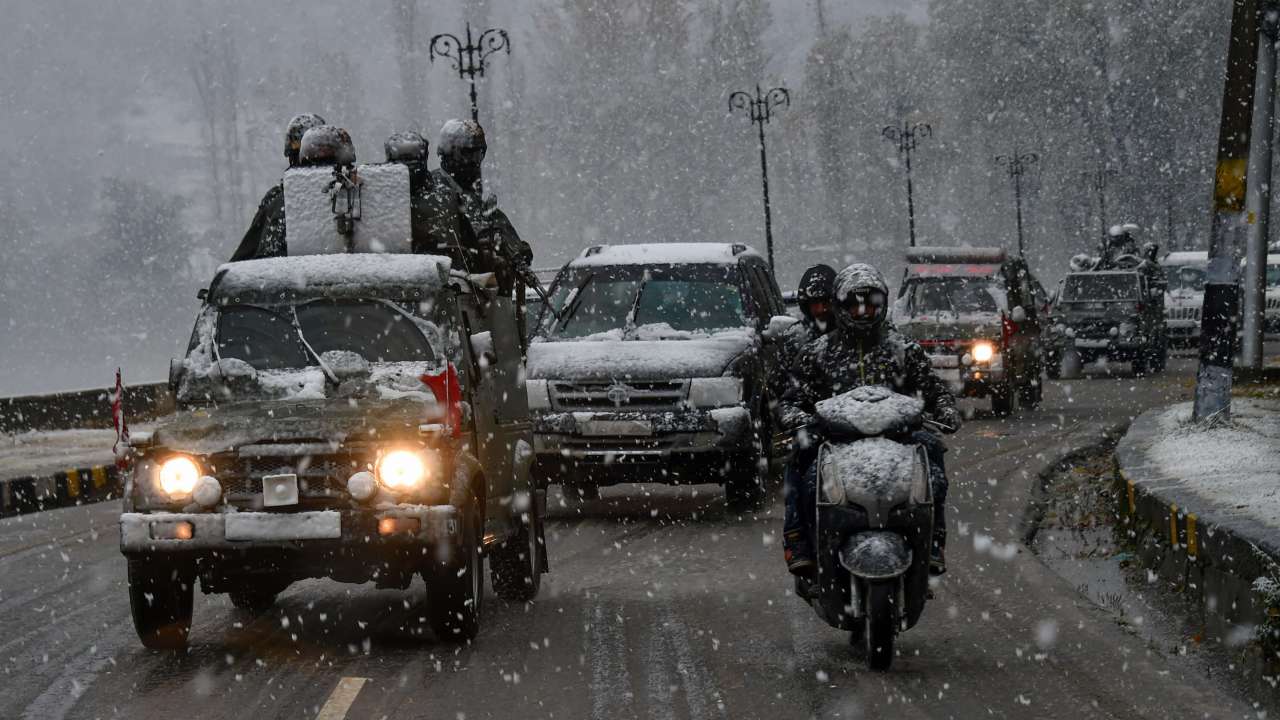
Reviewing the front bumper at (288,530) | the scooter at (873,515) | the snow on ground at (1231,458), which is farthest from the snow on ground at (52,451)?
the scooter at (873,515)

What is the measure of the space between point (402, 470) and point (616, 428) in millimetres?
5506

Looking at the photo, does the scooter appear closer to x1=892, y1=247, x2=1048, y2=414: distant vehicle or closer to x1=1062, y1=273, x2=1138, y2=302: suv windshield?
x1=892, y1=247, x2=1048, y2=414: distant vehicle

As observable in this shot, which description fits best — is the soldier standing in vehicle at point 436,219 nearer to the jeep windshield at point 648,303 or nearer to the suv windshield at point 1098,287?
the jeep windshield at point 648,303

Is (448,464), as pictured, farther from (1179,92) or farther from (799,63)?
(799,63)

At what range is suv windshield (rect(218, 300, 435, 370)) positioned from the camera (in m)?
8.55

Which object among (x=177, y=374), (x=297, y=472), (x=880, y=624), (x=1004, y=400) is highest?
(x=177, y=374)

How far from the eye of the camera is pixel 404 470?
24.8 feet

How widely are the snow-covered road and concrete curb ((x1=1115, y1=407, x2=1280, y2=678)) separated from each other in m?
0.45

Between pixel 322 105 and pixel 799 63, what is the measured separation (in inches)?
3008

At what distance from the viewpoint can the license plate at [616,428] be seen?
1291 centimetres

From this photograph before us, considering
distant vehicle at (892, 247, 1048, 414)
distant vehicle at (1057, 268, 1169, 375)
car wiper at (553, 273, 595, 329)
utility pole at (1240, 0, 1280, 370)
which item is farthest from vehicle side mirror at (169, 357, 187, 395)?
distant vehicle at (1057, 268, 1169, 375)

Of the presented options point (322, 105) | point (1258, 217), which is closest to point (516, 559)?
point (1258, 217)

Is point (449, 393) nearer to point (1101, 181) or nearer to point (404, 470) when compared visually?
point (404, 470)

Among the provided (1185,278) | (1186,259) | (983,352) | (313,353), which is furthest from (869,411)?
(1186,259)
